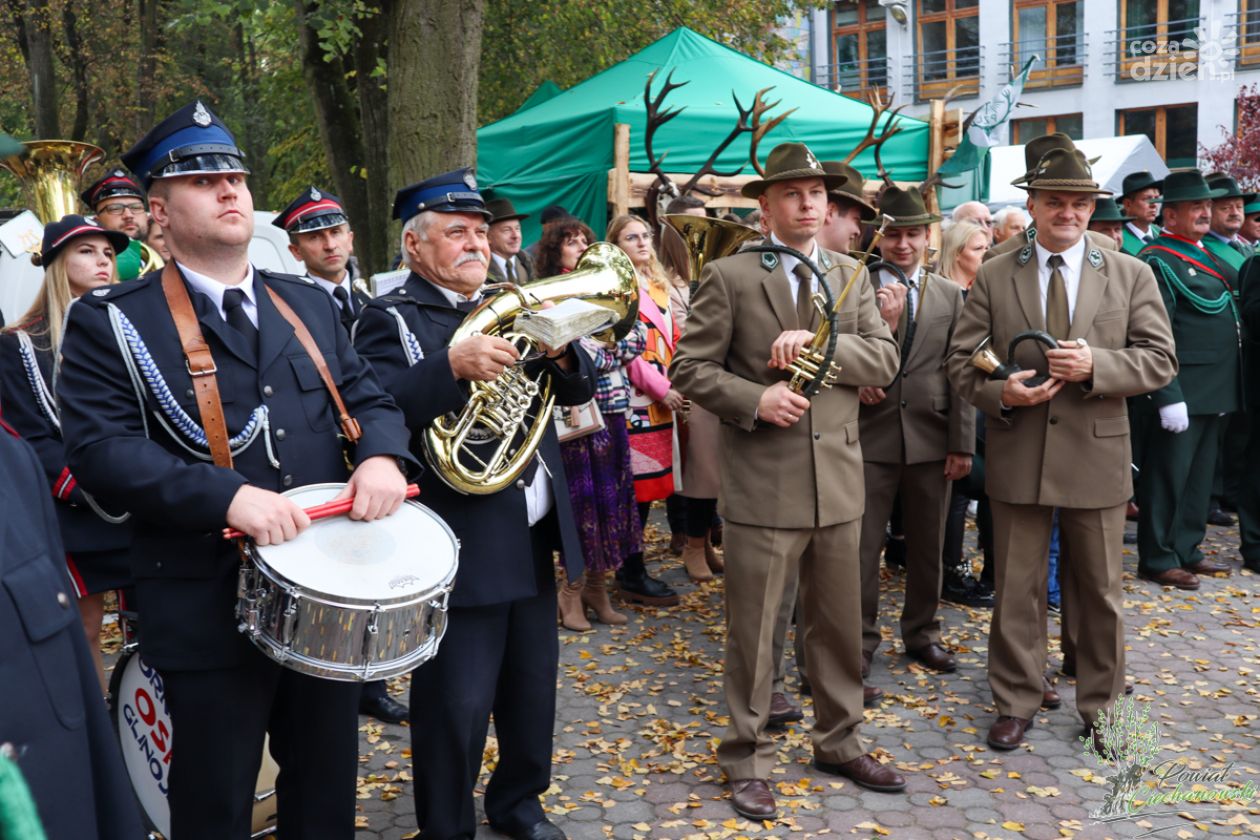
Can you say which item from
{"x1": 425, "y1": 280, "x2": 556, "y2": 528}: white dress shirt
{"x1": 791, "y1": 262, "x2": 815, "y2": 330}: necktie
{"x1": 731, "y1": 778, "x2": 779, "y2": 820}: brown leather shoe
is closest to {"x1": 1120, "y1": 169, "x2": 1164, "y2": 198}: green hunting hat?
{"x1": 791, "y1": 262, "x2": 815, "y2": 330}: necktie

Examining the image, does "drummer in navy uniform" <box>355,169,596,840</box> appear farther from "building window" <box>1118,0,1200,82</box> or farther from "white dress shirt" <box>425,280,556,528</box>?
"building window" <box>1118,0,1200,82</box>

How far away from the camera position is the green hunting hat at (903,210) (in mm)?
5684

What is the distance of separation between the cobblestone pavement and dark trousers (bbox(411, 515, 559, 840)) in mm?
298

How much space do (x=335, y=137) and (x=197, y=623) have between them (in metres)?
10.8

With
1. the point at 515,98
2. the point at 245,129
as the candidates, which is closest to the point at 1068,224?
the point at 515,98

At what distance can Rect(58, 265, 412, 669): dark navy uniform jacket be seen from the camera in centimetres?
279

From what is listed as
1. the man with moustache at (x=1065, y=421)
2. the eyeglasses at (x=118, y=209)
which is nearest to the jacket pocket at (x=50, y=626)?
the man with moustache at (x=1065, y=421)

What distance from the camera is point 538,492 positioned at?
3.97 m

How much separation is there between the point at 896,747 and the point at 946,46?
30953mm

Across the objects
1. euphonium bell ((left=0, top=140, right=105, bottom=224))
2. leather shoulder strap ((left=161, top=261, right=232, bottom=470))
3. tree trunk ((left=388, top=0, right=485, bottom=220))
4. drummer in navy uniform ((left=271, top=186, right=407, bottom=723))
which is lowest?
leather shoulder strap ((left=161, top=261, right=232, bottom=470))

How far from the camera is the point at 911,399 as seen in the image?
5.62m

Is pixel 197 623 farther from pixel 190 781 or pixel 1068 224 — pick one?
pixel 1068 224

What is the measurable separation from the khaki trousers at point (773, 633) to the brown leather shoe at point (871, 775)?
0.03 meters

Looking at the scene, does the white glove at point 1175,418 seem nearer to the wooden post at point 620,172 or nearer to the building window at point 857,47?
the wooden post at point 620,172
